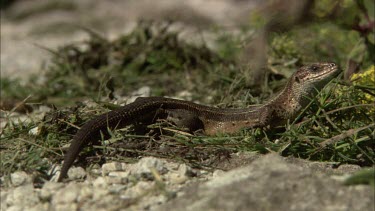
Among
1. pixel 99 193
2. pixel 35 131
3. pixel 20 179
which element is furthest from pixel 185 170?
pixel 35 131

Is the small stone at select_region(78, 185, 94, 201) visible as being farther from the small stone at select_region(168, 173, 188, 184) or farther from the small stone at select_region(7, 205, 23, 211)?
the small stone at select_region(168, 173, 188, 184)

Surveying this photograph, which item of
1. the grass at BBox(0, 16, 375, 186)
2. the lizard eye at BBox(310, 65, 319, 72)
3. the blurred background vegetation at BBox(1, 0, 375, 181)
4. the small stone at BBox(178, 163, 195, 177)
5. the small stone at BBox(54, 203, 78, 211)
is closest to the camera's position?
the small stone at BBox(54, 203, 78, 211)

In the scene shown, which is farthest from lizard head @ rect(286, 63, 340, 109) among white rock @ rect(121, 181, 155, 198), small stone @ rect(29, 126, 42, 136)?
small stone @ rect(29, 126, 42, 136)

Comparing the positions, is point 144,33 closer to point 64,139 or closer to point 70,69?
point 70,69

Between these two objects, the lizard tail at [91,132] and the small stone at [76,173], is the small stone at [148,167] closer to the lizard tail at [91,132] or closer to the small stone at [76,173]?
the small stone at [76,173]

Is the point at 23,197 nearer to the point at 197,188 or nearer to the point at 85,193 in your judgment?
the point at 85,193

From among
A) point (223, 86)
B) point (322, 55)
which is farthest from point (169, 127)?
point (322, 55)

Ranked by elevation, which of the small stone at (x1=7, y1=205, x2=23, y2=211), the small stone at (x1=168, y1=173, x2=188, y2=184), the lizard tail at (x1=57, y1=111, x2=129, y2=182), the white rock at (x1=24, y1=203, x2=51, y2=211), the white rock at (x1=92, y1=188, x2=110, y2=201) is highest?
the lizard tail at (x1=57, y1=111, x2=129, y2=182)

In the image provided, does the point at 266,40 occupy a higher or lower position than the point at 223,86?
higher
